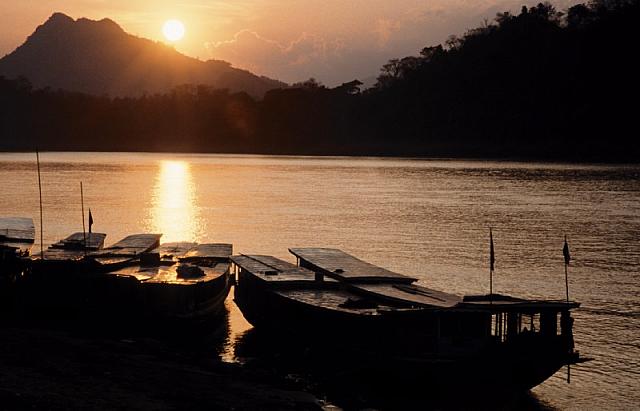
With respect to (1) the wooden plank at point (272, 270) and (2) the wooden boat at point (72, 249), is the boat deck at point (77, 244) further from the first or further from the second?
(1) the wooden plank at point (272, 270)

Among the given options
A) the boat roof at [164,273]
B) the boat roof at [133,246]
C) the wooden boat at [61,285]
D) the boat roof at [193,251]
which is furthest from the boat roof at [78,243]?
the wooden boat at [61,285]

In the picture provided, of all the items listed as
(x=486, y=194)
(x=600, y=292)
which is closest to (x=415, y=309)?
(x=600, y=292)

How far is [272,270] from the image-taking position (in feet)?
140

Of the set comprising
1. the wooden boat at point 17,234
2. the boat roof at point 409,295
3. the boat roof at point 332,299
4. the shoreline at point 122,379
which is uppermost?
the boat roof at point 409,295

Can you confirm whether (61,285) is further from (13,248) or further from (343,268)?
(343,268)

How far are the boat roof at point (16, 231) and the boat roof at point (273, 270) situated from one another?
16.3 metres

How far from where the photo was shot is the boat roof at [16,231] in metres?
55.9

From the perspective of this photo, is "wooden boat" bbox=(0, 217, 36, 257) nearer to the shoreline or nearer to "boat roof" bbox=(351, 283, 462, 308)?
the shoreline

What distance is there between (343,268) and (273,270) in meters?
3.44

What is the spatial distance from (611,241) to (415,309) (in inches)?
2047

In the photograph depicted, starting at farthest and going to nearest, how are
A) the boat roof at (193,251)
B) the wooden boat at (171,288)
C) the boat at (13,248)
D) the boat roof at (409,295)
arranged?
the boat roof at (193,251) < the boat at (13,248) < the wooden boat at (171,288) < the boat roof at (409,295)

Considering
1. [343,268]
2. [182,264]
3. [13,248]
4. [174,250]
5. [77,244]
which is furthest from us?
[174,250]

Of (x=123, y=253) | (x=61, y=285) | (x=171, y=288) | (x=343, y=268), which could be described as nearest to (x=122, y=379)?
(x=171, y=288)

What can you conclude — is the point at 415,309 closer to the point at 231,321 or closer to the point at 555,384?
the point at 555,384
